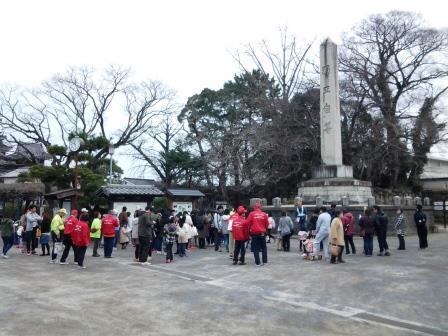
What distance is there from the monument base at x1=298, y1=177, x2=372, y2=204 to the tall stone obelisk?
1.02 metres

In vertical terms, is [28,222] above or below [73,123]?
below

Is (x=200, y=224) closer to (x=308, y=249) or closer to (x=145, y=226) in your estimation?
(x=145, y=226)

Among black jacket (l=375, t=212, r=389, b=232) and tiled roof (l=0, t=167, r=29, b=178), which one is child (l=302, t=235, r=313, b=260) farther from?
tiled roof (l=0, t=167, r=29, b=178)

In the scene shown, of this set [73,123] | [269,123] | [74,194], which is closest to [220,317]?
[74,194]

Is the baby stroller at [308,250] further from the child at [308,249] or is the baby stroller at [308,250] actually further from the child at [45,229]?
the child at [45,229]

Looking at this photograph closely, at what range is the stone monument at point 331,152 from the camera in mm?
22922

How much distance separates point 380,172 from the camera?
33.8 meters

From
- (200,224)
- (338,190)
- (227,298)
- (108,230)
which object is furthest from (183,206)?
(227,298)

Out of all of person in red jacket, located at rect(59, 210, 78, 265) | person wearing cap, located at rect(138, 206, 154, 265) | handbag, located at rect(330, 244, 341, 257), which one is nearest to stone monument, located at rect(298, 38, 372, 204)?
handbag, located at rect(330, 244, 341, 257)

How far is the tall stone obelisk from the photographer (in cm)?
2323

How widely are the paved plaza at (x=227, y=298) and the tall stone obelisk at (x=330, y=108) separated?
1116cm

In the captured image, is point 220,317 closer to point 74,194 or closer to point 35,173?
point 74,194

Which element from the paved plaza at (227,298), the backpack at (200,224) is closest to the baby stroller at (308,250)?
the paved plaza at (227,298)

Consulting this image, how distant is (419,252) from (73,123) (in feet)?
110
